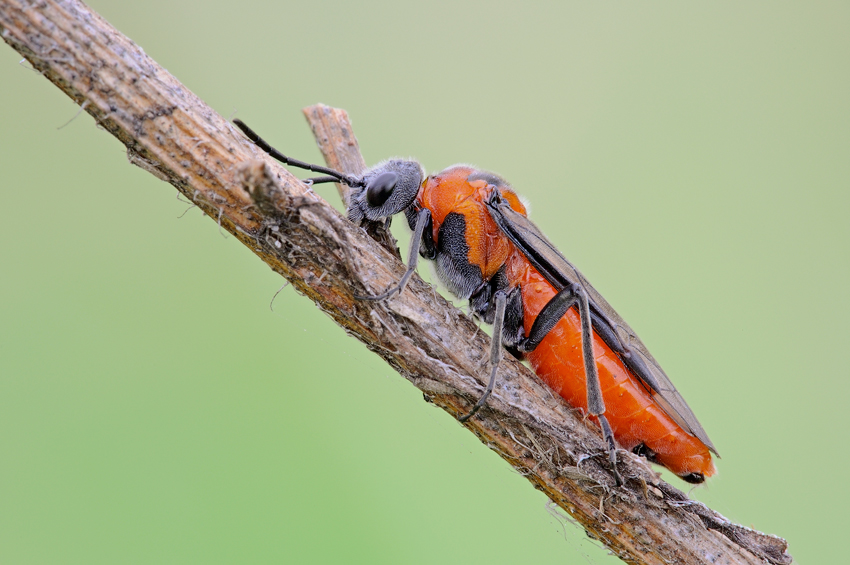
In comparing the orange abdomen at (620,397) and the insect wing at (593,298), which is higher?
the insect wing at (593,298)

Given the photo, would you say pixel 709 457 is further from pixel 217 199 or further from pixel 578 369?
pixel 217 199

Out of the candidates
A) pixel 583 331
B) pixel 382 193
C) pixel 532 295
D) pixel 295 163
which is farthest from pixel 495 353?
pixel 295 163

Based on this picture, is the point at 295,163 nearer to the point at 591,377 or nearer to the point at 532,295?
the point at 532,295

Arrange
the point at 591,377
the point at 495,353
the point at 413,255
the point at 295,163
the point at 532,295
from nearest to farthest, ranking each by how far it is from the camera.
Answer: the point at 495,353 < the point at 413,255 < the point at 591,377 < the point at 295,163 < the point at 532,295

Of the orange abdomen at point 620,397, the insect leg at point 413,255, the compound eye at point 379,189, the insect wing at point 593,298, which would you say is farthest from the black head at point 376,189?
the orange abdomen at point 620,397

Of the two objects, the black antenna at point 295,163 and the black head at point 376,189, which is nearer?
the black antenna at point 295,163

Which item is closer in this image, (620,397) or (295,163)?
(295,163)

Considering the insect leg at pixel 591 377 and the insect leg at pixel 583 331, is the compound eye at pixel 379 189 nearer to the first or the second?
the insect leg at pixel 583 331

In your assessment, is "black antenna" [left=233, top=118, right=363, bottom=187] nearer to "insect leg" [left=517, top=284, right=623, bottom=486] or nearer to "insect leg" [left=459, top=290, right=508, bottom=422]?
"insect leg" [left=459, top=290, right=508, bottom=422]

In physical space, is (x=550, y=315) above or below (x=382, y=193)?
above
